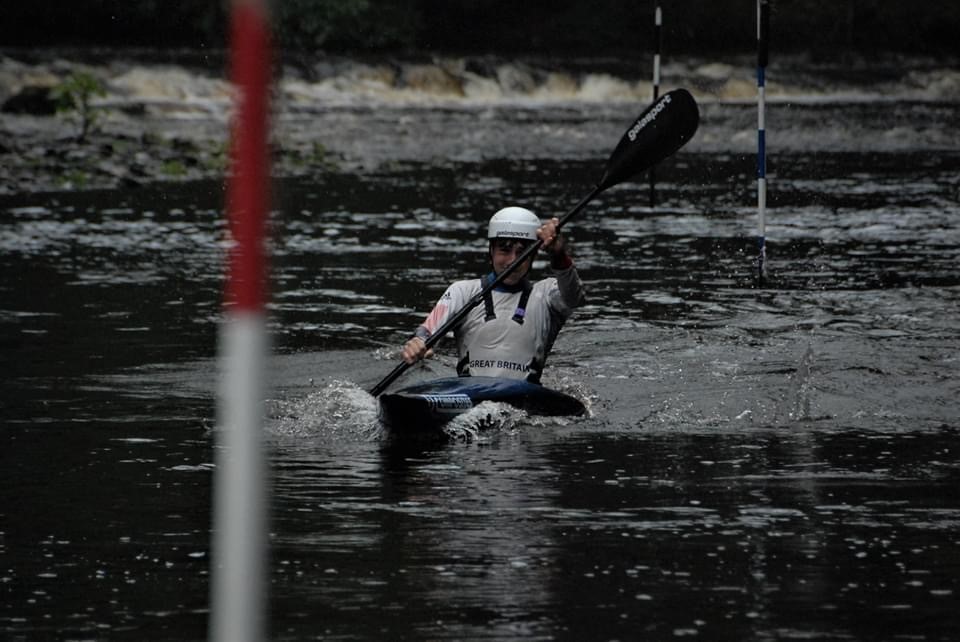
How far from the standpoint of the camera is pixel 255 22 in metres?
2.63

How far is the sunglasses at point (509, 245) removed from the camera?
880 centimetres

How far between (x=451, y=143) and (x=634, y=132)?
23117 millimetres

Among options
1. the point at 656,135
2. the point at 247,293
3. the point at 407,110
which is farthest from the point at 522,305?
the point at 407,110

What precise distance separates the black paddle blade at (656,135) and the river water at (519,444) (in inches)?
44.0

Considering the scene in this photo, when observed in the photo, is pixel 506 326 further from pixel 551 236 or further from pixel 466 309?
pixel 551 236

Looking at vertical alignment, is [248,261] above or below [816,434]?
above

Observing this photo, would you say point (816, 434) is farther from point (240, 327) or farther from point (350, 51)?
point (350, 51)

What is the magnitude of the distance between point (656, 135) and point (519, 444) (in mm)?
3133

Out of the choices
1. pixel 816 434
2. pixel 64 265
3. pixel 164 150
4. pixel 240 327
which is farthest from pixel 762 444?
pixel 164 150

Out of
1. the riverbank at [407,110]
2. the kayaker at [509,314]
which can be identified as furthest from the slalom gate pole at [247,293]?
the riverbank at [407,110]

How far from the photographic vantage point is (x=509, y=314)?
8.81 metres

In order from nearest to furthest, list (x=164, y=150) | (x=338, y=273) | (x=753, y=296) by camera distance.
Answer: (x=753, y=296), (x=338, y=273), (x=164, y=150)

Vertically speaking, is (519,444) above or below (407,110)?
below

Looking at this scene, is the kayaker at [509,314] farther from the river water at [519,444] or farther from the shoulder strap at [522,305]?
the river water at [519,444]
